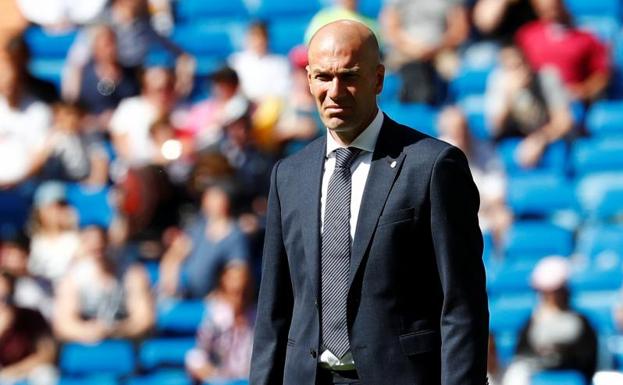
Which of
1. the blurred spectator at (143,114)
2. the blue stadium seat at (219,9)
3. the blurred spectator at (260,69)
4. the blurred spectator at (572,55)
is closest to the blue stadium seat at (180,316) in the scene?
the blurred spectator at (143,114)

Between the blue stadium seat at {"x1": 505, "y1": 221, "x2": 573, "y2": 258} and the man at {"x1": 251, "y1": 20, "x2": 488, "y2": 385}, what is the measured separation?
5.45 meters

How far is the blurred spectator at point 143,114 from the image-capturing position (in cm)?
978

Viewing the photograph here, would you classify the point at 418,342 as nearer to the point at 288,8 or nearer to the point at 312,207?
the point at 312,207

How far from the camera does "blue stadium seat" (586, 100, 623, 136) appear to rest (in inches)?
371

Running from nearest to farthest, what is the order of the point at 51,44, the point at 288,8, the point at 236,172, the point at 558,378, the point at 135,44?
the point at 558,378 → the point at 236,172 → the point at 135,44 → the point at 288,8 → the point at 51,44

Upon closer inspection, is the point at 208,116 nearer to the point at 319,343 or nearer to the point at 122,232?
the point at 122,232

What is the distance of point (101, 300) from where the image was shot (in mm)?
8891

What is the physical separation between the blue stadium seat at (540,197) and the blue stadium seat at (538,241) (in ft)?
0.75

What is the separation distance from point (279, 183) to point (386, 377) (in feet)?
1.94

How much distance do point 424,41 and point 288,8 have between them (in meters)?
1.31

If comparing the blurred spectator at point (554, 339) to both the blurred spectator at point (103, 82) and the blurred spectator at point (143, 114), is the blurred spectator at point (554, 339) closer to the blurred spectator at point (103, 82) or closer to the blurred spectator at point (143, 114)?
the blurred spectator at point (143, 114)

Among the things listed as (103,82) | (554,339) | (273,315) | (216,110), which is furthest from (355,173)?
(103,82)

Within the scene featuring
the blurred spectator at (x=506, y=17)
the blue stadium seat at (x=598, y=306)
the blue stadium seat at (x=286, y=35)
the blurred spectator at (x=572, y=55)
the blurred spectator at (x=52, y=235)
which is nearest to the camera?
the blue stadium seat at (x=598, y=306)

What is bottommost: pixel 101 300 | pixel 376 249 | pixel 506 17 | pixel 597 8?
pixel 101 300
